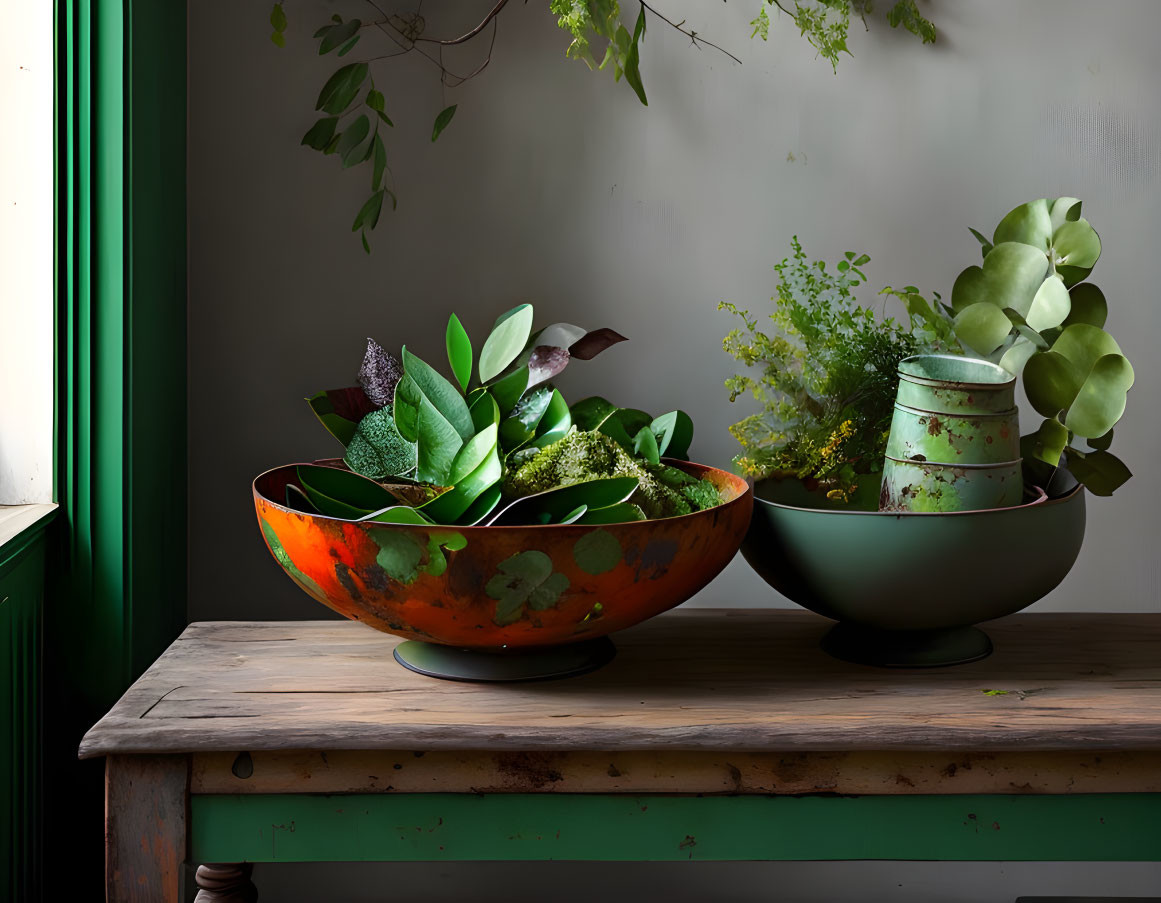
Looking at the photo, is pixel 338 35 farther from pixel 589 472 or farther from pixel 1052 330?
pixel 1052 330

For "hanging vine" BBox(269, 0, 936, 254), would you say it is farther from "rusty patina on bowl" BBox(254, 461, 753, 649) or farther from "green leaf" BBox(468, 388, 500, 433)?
"rusty patina on bowl" BBox(254, 461, 753, 649)

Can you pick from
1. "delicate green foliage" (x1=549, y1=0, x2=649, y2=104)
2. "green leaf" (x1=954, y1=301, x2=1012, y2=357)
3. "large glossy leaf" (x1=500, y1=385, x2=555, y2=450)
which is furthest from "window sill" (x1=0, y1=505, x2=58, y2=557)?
"green leaf" (x1=954, y1=301, x2=1012, y2=357)

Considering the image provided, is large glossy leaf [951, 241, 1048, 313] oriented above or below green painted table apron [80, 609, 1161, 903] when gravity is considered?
above

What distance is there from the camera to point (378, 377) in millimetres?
942

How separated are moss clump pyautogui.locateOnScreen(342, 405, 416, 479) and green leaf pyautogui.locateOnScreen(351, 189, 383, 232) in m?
0.36

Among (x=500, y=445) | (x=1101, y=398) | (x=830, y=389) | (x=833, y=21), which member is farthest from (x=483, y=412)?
(x=833, y=21)

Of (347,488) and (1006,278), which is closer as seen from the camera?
(347,488)

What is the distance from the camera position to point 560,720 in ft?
2.42

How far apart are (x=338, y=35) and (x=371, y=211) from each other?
197mm

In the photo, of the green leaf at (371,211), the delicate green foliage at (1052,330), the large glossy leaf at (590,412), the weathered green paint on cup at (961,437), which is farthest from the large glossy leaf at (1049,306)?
the green leaf at (371,211)

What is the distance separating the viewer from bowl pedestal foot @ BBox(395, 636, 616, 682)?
82 centimetres

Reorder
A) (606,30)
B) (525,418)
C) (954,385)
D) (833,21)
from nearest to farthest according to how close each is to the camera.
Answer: (954,385) < (525,418) < (606,30) < (833,21)

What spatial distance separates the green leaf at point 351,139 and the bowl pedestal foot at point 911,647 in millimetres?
751

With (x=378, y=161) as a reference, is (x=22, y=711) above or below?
below
